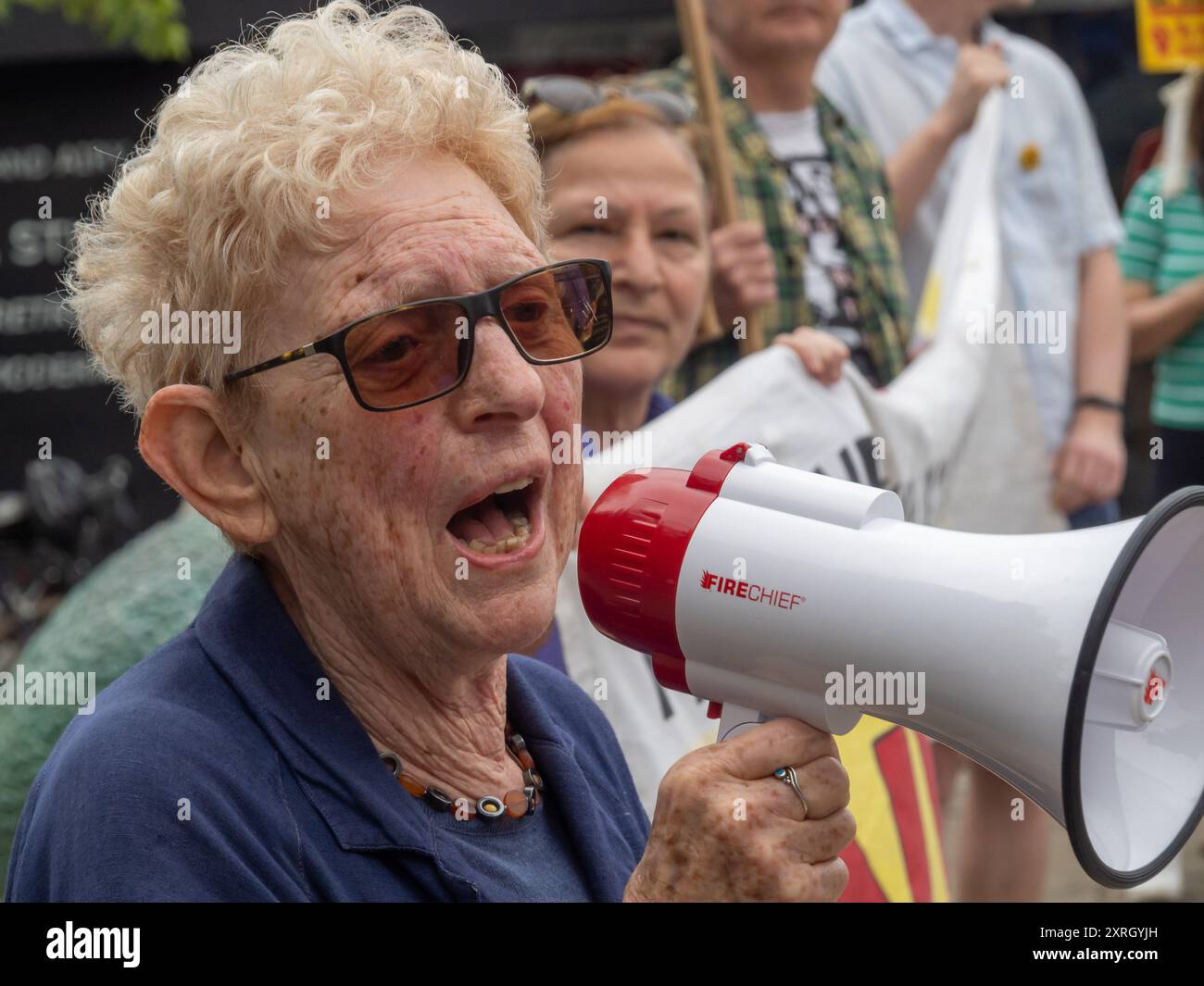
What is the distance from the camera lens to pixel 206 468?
5.97ft

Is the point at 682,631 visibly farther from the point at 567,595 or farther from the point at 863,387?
the point at 863,387

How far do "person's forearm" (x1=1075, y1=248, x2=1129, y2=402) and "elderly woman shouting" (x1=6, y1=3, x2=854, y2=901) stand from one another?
11.2ft

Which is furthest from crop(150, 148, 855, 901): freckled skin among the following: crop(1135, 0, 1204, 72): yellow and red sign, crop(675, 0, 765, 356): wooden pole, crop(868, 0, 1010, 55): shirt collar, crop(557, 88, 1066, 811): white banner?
crop(1135, 0, 1204, 72): yellow and red sign

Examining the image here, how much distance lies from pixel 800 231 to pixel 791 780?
8.22 feet

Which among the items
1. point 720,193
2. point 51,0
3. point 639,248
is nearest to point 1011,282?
point 720,193

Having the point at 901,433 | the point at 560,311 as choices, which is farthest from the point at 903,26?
the point at 560,311

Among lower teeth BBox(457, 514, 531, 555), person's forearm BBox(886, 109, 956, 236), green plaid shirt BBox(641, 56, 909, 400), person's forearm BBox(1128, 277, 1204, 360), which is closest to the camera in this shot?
lower teeth BBox(457, 514, 531, 555)

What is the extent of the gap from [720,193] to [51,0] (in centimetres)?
502

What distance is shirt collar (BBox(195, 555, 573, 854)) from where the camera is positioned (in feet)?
5.54

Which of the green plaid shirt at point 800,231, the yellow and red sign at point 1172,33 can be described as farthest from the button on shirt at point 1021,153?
the yellow and red sign at point 1172,33

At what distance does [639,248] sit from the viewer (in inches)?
125

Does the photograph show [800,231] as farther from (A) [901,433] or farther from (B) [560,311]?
(B) [560,311]

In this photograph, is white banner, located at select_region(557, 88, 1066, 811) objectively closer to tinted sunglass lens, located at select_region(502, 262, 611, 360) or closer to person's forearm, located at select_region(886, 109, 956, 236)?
person's forearm, located at select_region(886, 109, 956, 236)

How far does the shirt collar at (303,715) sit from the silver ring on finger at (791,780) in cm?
42
